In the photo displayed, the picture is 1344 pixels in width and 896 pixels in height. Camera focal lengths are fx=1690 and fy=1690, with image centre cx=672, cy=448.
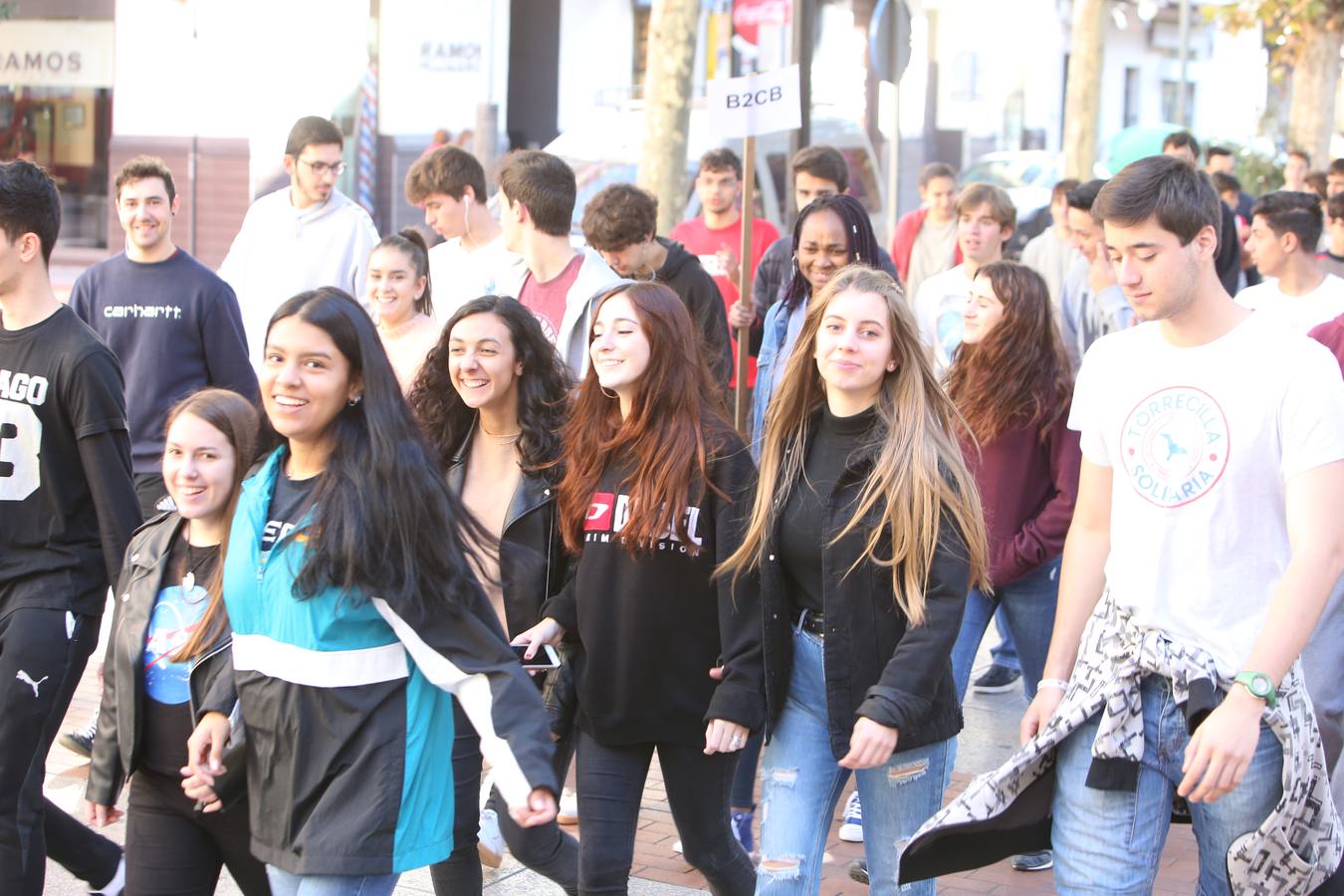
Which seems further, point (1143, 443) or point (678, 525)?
point (678, 525)

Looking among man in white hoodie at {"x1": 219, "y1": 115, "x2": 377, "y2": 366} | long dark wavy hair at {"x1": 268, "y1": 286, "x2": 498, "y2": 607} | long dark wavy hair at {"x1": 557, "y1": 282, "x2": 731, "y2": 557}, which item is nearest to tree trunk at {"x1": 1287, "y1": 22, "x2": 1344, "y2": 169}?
man in white hoodie at {"x1": 219, "y1": 115, "x2": 377, "y2": 366}

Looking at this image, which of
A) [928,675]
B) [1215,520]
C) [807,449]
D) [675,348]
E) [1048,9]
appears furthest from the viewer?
[1048,9]

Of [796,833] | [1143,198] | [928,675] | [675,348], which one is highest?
[1143,198]

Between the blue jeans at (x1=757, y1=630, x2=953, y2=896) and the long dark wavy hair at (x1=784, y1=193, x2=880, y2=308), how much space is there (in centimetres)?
240

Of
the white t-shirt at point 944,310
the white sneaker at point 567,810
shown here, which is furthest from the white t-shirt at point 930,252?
the white sneaker at point 567,810

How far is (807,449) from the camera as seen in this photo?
3969mm

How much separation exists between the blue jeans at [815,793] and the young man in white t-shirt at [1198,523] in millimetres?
473

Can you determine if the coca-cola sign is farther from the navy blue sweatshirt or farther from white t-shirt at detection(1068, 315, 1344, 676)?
white t-shirt at detection(1068, 315, 1344, 676)

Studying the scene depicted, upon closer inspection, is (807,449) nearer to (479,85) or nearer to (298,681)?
(298,681)

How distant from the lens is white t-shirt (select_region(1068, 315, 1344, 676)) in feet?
10.3

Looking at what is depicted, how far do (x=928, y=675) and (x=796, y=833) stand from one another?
493 mm

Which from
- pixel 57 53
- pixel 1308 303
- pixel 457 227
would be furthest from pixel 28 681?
pixel 57 53

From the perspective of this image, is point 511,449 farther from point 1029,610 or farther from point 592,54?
point 592,54

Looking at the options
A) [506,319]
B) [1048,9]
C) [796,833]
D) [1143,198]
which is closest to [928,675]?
[796,833]
